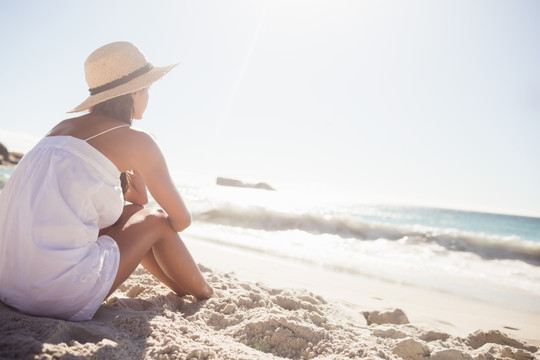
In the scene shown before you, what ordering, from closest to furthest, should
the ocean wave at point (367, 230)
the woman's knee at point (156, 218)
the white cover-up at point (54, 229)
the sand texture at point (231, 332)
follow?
the sand texture at point (231, 332)
the white cover-up at point (54, 229)
the woman's knee at point (156, 218)
the ocean wave at point (367, 230)

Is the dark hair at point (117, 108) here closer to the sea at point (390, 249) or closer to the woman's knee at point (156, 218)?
the woman's knee at point (156, 218)

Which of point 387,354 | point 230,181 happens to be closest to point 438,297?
point 387,354

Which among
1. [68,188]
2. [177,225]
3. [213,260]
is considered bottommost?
[213,260]

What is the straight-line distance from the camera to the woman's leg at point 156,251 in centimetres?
198

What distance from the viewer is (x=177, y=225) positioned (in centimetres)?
218

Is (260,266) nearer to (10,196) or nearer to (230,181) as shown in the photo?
(10,196)

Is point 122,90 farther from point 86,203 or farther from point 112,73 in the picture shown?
point 86,203

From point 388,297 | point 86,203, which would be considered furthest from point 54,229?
point 388,297

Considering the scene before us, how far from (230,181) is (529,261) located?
2380 inches

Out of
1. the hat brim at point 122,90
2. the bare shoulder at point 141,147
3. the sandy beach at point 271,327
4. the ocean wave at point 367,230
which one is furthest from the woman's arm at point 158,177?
the ocean wave at point 367,230

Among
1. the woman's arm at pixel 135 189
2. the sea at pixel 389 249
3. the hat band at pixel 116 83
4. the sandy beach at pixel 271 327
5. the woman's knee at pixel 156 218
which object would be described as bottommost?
the sea at pixel 389 249

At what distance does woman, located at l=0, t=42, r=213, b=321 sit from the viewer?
1.64 metres

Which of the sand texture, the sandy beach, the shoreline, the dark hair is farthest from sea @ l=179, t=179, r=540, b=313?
the dark hair

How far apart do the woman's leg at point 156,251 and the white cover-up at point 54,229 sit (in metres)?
0.20
